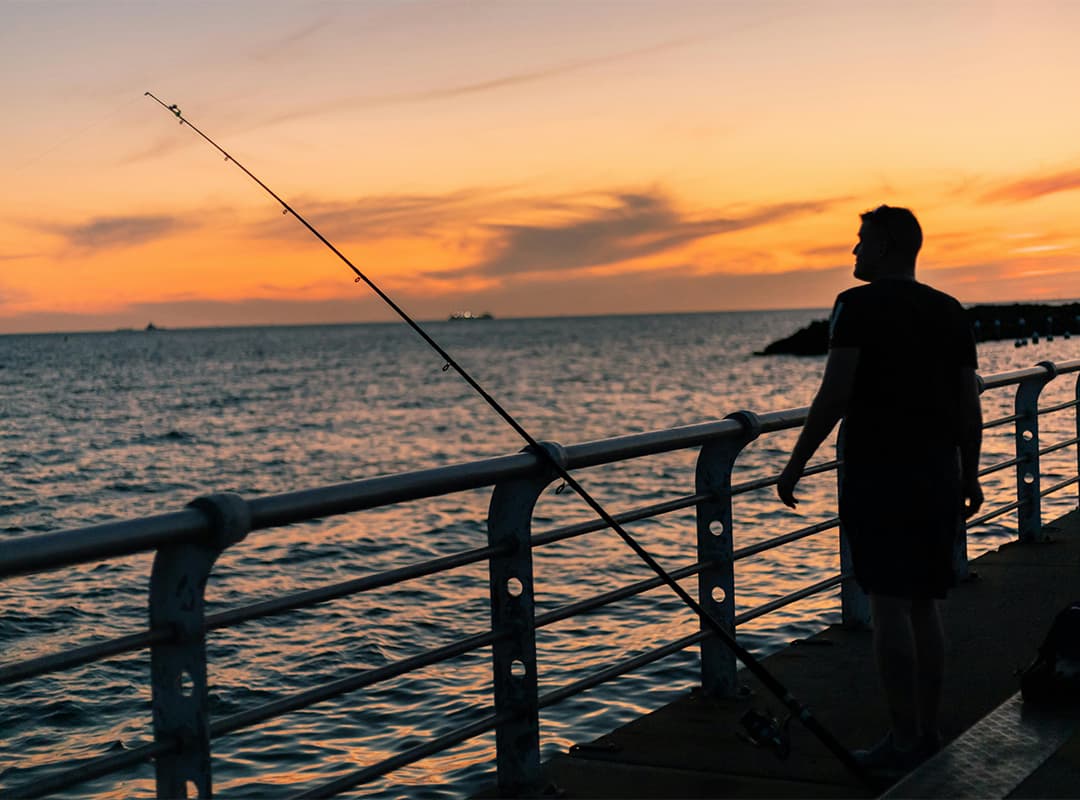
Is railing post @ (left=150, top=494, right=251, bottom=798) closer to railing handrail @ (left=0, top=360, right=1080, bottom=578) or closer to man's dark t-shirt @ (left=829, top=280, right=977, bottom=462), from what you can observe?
railing handrail @ (left=0, top=360, right=1080, bottom=578)

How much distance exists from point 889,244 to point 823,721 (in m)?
1.79

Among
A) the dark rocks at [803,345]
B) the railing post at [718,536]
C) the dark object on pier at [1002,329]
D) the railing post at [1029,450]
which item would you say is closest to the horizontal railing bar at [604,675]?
the railing post at [718,536]

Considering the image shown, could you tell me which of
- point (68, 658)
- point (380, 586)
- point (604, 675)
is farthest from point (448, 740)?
point (68, 658)

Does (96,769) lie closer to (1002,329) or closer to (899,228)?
(899,228)

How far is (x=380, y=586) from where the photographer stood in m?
3.06

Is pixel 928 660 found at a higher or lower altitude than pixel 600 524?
lower

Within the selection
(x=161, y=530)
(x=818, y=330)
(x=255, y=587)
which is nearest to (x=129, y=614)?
(x=255, y=587)

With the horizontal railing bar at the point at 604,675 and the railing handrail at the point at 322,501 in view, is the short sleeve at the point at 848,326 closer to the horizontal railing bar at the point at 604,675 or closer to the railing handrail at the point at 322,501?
the railing handrail at the point at 322,501

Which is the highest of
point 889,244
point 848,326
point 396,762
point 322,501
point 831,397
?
point 889,244

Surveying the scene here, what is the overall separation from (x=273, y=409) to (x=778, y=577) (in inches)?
1773

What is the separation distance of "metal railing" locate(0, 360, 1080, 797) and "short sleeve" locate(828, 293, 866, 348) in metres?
0.71

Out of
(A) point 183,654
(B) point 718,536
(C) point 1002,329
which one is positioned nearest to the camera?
(A) point 183,654

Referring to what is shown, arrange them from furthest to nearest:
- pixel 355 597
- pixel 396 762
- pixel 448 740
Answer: pixel 355 597 → pixel 448 740 → pixel 396 762

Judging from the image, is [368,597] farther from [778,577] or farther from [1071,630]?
[1071,630]
